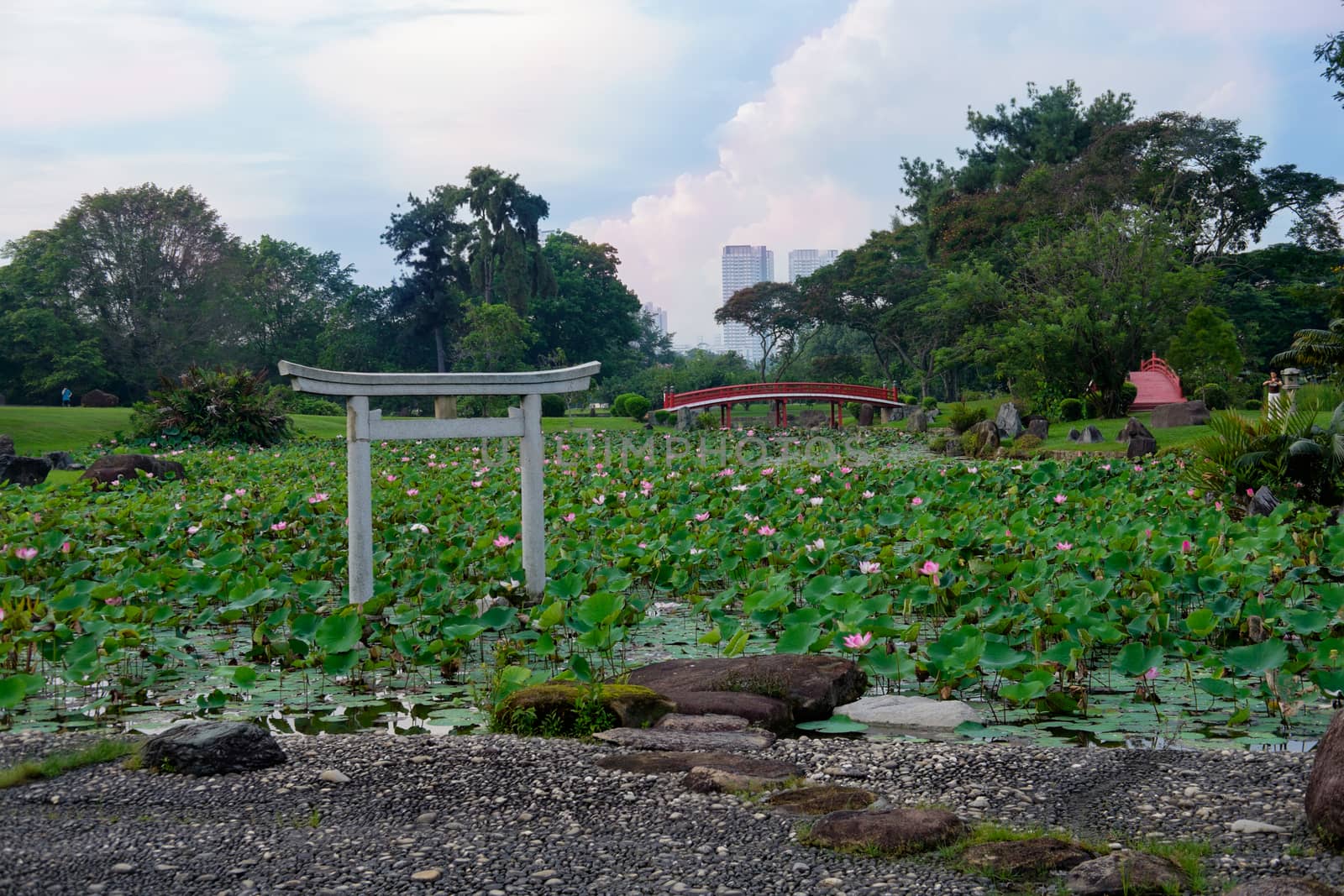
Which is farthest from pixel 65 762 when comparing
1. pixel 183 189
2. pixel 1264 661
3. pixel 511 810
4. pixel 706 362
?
pixel 706 362

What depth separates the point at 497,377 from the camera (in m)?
5.68

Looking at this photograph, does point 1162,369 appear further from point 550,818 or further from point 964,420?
point 550,818

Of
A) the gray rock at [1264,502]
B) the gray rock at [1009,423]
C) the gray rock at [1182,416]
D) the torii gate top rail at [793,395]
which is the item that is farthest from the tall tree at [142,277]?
the gray rock at [1264,502]

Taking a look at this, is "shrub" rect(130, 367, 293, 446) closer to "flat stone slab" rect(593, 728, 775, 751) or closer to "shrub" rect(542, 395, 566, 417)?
"shrub" rect(542, 395, 566, 417)

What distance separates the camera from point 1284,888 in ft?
7.02

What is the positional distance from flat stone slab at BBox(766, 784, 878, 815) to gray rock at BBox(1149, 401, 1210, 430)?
1698 cm

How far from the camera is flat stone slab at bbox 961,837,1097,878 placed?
7.70 ft

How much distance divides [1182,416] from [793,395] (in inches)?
437

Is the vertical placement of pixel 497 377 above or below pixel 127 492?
above

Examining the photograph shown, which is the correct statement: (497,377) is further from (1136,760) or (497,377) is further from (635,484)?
(635,484)

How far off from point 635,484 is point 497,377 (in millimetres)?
4793

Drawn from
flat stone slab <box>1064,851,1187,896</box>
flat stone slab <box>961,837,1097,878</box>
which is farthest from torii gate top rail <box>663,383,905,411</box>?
flat stone slab <box>1064,851,1187,896</box>

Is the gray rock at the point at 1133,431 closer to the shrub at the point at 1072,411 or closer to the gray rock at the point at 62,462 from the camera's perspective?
the shrub at the point at 1072,411

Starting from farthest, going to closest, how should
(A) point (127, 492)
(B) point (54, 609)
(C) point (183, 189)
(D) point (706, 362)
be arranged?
1. (D) point (706, 362)
2. (C) point (183, 189)
3. (A) point (127, 492)
4. (B) point (54, 609)
